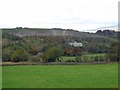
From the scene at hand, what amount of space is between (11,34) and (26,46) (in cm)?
314

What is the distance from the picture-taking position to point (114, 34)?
1076 inches

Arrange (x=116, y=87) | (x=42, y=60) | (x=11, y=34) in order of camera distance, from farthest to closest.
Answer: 1. (x=11, y=34)
2. (x=42, y=60)
3. (x=116, y=87)

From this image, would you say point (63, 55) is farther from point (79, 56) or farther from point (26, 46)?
point (26, 46)

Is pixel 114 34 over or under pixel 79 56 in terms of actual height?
over

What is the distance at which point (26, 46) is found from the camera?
1077 inches

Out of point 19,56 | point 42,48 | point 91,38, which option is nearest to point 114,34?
point 91,38

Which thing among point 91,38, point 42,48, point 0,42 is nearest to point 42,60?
point 42,48

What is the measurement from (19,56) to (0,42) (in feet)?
7.85

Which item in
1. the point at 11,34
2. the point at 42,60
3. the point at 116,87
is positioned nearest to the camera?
the point at 116,87

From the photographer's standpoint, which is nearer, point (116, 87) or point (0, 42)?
point (116, 87)

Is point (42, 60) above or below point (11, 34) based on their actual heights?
below

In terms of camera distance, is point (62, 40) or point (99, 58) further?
point (62, 40)

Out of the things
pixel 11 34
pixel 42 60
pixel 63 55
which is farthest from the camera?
pixel 11 34

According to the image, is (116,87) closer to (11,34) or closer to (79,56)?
(79,56)
